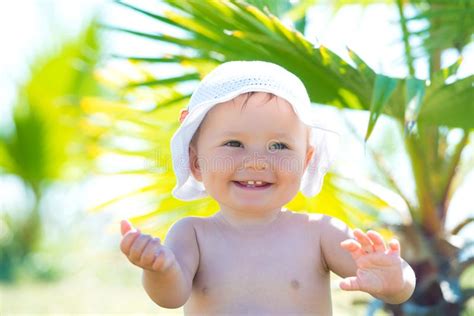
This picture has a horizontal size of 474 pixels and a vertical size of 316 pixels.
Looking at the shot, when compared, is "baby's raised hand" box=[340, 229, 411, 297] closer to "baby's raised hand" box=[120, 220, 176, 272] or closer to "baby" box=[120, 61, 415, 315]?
"baby" box=[120, 61, 415, 315]

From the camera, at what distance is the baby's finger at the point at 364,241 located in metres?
1.40

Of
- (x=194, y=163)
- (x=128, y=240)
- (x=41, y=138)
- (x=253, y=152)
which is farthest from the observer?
(x=41, y=138)

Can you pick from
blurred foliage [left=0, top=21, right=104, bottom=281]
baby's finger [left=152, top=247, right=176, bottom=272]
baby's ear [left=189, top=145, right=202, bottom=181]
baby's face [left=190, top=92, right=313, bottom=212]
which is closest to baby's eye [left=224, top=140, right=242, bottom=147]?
baby's face [left=190, top=92, right=313, bottom=212]

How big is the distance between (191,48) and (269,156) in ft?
3.15

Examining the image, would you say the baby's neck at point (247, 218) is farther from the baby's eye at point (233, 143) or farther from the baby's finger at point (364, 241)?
the baby's finger at point (364, 241)

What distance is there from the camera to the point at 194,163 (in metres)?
1.70

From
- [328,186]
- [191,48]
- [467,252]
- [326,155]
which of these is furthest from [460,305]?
[191,48]

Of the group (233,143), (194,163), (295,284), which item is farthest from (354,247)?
(194,163)

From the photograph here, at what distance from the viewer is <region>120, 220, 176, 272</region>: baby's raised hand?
1.33m

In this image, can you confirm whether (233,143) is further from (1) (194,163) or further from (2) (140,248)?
(2) (140,248)

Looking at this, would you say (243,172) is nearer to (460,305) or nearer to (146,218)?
(146,218)

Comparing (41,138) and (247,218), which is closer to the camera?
(247,218)

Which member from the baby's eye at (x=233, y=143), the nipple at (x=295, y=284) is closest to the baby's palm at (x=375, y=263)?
the nipple at (x=295, y=284)

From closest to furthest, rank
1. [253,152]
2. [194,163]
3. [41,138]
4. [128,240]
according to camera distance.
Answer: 1. [128,240]
2. [253,152]
3. [194,163]
4. [41,138]
